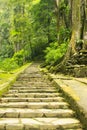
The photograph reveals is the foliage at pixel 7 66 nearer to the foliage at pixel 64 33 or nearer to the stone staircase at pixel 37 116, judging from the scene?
the foliage at pixel 64 33

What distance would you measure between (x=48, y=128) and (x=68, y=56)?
10.0 m

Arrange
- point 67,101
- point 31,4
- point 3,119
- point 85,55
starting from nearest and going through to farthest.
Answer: point 3,119 < point 67,101 < point 85,55 < point 31,4

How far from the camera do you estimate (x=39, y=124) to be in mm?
4254

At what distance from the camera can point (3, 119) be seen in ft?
15.4

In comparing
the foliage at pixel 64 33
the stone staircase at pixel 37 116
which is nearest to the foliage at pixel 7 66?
the foliage at pixel 64 33

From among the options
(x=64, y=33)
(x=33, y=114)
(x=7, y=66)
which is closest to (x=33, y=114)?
(x=33, y=114)

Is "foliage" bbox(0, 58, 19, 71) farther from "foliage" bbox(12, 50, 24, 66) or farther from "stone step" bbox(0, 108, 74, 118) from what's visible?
"stone step" bbox(0, 108, 74, 118)

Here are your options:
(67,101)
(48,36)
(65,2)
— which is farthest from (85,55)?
(48,36)

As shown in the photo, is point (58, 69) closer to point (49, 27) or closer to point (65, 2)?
point (65, 2)

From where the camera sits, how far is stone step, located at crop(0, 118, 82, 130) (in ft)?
13.6

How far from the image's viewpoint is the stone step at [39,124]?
416 cm

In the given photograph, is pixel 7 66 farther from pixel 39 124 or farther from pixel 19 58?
pixel 39 124

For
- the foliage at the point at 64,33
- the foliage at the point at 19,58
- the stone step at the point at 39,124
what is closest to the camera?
the stone step at the point at 39,124

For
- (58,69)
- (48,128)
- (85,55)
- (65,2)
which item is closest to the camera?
(48,128)
